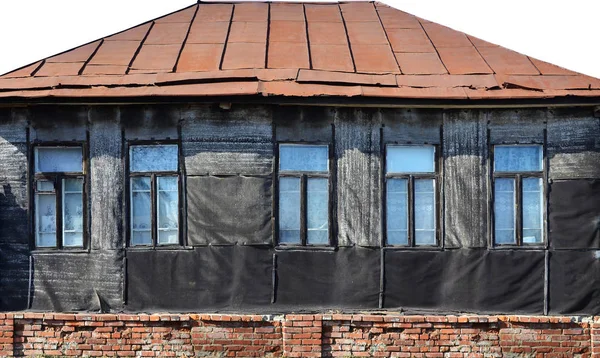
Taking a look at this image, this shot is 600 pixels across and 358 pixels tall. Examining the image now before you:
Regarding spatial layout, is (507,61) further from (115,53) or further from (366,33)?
(115,53)

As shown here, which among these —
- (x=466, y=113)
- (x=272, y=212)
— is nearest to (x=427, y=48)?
(x=466, y=113)

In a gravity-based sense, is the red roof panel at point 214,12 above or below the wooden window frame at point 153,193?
above

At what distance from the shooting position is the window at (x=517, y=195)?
1201cm

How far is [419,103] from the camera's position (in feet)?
38.3

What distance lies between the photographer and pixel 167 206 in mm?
12086

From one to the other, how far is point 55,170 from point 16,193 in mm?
645

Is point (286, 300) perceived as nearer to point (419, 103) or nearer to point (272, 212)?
point (272, 212)

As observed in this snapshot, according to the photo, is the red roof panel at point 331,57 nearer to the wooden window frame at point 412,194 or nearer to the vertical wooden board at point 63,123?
the wooden window frame at point 412,194

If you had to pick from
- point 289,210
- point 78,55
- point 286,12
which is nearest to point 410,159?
point 289,210

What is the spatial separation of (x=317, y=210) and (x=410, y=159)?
1.53 metres

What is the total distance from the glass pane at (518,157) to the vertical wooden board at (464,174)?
0.27 meters

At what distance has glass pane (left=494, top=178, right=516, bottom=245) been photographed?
12.1m

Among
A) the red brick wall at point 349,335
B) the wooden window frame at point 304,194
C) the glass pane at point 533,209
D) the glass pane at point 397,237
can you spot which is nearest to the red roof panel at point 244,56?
the wooden window frame at point 304,194

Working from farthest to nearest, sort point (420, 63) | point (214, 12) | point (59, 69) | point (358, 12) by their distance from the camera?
point (358, 12) < point (214, 12) < point (420, 63) < point (59, 69)
